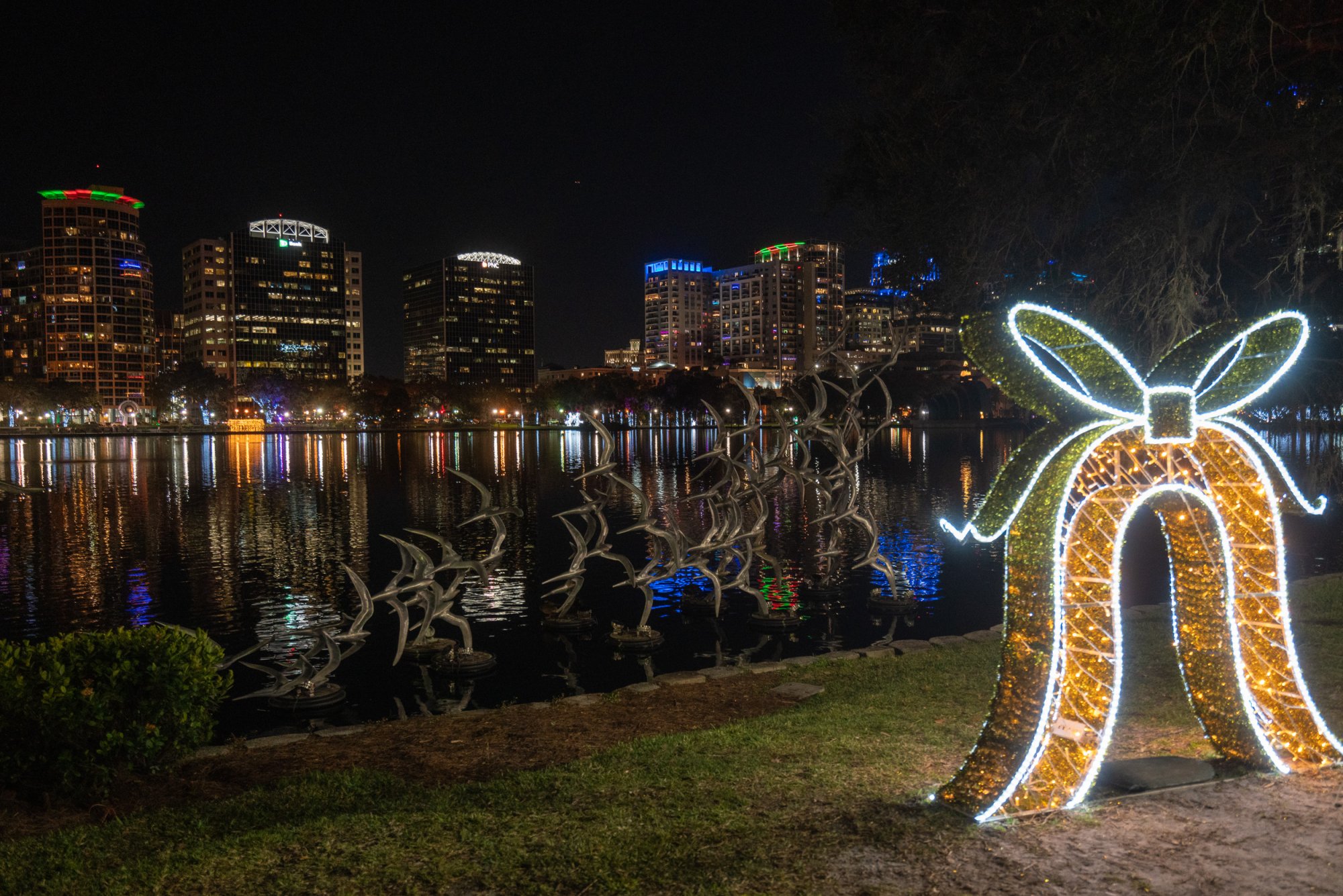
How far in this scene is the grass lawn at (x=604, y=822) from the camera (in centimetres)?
421

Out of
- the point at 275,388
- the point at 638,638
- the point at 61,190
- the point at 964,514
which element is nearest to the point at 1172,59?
the point at 638,638

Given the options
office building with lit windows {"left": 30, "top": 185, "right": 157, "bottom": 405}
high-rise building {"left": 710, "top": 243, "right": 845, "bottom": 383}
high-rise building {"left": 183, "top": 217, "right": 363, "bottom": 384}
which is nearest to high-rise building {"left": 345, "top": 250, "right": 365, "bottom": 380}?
high-rise building {"left": 183, "top": 217, "right": 363, "bottom": 384}

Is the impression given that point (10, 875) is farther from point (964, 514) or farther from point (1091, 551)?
point (964, 514)

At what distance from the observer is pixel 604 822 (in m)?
4.82

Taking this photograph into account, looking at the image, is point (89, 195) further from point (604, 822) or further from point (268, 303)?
point (604, 822)

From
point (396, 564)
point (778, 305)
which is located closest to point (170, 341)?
point (778, 305)

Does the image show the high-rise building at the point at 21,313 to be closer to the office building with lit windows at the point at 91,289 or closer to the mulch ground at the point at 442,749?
the office building with lit windows at the point at 91,289

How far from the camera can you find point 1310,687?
7.29 metres

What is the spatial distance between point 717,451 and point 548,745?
5.67 meters

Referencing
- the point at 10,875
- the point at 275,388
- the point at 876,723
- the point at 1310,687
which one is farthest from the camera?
the point at 275,388

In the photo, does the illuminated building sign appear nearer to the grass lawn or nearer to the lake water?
the lake water

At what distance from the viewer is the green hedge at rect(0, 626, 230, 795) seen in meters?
5.45

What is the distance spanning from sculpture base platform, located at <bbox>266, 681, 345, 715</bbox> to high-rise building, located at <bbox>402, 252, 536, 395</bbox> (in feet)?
603

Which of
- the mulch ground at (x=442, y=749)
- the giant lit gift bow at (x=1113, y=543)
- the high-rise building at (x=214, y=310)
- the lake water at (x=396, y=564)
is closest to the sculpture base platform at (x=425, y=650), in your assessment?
the lake water at (x=396, y=564)
